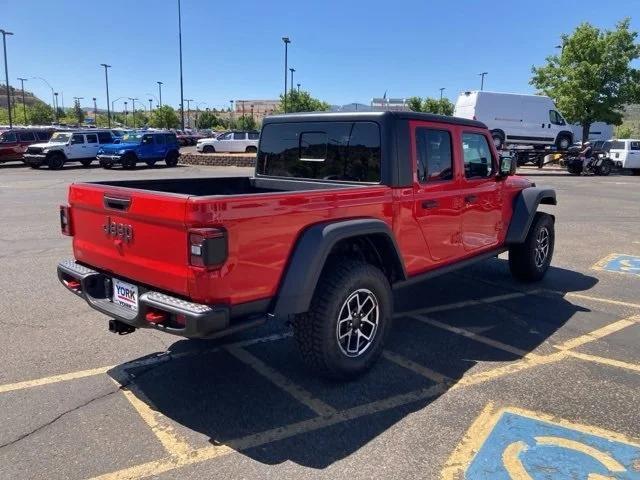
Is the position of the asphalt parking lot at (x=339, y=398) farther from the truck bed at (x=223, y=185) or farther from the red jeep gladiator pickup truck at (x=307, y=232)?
the truck bed at (x=223, y=185)

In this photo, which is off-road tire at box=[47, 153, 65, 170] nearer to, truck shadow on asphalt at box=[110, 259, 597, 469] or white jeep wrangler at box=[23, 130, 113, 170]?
white jeep wrangler at box=[23, 130, 113, 170]

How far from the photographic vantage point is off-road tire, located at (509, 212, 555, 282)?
608 centimetres

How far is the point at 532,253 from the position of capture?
6.11 m

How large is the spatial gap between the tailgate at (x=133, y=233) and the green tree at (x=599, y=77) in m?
32.1

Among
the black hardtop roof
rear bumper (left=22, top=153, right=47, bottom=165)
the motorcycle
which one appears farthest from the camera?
rear bumper (left=22, top=153, right=47, bottom=165)

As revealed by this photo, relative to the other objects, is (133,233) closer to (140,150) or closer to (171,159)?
(140,150)

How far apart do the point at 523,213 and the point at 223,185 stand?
10.7 feet

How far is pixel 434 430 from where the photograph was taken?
3111 millimetres

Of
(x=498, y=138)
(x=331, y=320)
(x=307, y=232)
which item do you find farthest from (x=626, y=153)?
(x=307, y=232)

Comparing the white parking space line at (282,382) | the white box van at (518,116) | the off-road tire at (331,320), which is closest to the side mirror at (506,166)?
the off-road tire at (331,320)

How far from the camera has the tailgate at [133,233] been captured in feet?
9.71

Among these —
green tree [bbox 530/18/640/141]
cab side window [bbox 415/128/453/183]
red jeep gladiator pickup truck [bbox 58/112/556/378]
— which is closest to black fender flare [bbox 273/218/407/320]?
red jeep gladiator pickup truck [bbox 58/112/556/378]

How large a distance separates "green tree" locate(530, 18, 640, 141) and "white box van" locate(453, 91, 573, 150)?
487 centimetres

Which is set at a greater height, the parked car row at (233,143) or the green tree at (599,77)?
the green tree at (599,77)
